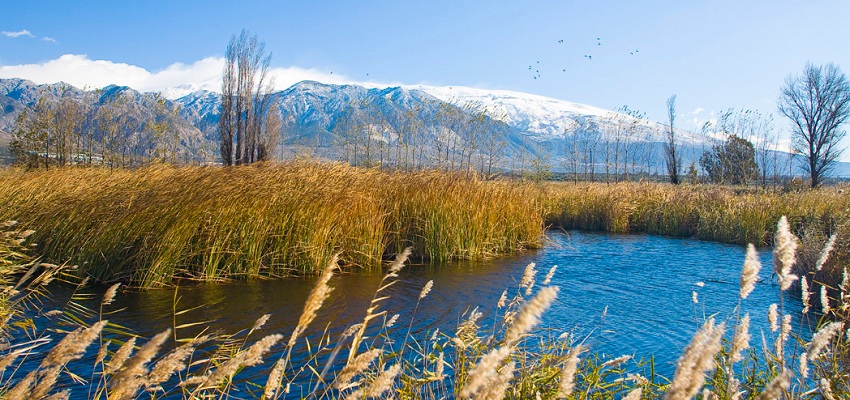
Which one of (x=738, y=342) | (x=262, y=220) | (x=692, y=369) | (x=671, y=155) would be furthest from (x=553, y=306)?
(x=671, y=155)

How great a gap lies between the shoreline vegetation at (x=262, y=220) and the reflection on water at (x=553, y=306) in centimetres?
54

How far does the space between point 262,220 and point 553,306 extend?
490cm

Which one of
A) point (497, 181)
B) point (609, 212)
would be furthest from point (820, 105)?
point (497, 181)

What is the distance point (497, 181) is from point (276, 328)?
8.93 metres

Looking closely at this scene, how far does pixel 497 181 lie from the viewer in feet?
49.0

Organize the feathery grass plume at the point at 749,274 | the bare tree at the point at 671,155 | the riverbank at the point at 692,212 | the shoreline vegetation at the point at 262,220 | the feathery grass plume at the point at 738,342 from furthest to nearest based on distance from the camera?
1. the bare tree at the point at 671,155
2. the riverbank at the point at 692,212
3. the shoreline vegetation at the point at 262,220
4. the feathery grass plume at the point at 738,342
5. the feathery grass plume at the point at 749,274

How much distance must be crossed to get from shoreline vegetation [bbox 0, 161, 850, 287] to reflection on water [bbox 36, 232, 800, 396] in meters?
0.54

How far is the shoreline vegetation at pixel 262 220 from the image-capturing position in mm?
8680

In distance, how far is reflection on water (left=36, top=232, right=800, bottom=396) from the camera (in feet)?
23.1

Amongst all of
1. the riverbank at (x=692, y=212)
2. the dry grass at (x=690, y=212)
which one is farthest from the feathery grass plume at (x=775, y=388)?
the dry grass at (x=690, y=212)

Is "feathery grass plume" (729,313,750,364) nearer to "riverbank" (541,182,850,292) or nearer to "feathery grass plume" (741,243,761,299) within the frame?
"feathery grass plume" (741,243,761,299)

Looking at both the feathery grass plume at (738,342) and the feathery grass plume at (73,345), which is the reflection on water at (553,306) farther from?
the feathery grass plume at (73,345)

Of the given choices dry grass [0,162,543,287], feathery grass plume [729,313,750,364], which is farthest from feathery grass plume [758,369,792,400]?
dry grass [0,162,543,287]

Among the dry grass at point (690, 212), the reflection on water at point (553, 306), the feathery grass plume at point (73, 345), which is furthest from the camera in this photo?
the dry grass at point (690, 212)
